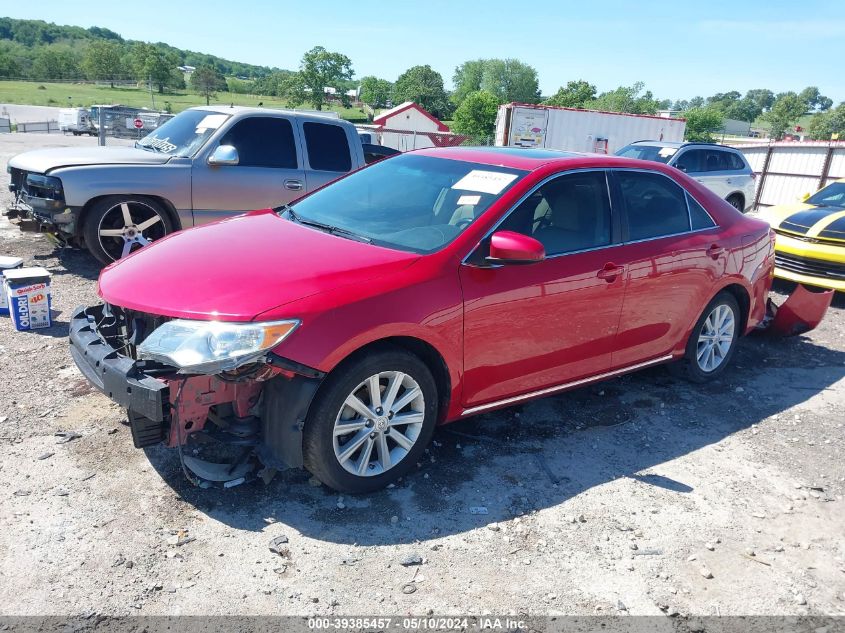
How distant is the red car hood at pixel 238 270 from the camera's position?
117 inches

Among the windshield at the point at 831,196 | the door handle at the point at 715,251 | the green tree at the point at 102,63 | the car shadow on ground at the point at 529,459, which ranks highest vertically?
the green tree at the point at 102,63

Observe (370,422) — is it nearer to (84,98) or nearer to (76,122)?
(76,122)

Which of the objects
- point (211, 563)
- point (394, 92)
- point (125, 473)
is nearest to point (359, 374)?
point (211, 563)

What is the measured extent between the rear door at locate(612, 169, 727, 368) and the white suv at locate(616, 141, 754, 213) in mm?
8606

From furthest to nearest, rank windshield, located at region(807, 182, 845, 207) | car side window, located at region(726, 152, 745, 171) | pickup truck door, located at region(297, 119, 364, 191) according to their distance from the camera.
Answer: car side window, located at region(726, 152, 745, 171), windshield, located at region(807, 182, 845, 207), pickup truck door, located at region(297, 119, 364, 191)

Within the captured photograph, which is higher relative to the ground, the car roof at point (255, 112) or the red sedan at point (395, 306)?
the car roof at point (255, 112)

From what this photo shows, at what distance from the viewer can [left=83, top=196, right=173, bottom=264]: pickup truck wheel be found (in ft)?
21.7

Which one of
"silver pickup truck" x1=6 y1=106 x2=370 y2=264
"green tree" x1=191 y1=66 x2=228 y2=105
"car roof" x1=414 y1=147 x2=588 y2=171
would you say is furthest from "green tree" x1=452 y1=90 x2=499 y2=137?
"car roof" x1=414 y1=147 x2=588 y2=171

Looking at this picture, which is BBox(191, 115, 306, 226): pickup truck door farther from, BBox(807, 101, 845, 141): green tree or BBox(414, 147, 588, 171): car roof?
BBox(807, 101, 845, 141): green tree

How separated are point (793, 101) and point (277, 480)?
144149 mm

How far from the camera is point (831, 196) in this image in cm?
973

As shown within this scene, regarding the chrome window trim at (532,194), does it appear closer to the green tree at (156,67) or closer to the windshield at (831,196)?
the windshield at (831,196)

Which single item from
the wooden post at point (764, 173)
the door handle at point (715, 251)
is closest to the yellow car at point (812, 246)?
the door handle at point (715, 251)

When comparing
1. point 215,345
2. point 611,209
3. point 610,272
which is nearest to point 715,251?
point 611,209
